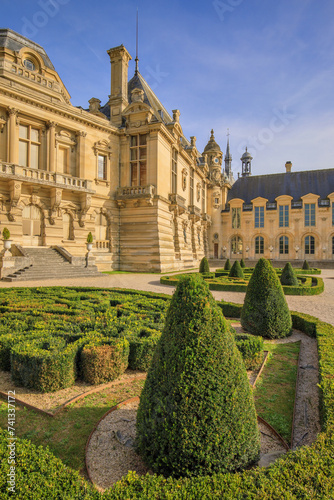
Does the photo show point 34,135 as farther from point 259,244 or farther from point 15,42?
point 259,244

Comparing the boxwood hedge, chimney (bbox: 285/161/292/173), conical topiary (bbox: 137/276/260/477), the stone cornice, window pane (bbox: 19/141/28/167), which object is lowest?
the boxwood hedge

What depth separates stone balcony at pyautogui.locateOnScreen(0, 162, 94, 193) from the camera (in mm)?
18430

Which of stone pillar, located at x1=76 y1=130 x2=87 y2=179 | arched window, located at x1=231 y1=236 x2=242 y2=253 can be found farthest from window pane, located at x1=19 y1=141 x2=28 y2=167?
arched window, located at x1=231 y1=236 x2=242 y2=253

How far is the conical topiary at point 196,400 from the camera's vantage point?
2512 millimetres

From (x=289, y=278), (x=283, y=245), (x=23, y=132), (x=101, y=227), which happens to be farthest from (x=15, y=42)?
(x=283, y=245)

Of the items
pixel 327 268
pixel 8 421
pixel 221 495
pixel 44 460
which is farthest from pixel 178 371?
pixel 327 268

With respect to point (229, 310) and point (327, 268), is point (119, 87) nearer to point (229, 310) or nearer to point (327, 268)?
point (229, 310)

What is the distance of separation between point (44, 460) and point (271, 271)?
Answer: 6.43m

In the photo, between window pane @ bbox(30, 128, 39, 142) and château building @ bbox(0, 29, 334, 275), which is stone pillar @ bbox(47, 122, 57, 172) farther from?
window pane @ bbox(30, 128, 39, 142)

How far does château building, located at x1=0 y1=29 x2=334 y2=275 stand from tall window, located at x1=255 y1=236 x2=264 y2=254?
421 inches

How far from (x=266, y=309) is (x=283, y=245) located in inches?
1461

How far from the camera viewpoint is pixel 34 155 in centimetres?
2164

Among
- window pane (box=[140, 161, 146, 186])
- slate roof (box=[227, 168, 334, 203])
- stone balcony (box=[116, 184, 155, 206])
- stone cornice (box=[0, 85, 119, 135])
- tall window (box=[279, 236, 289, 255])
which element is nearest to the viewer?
stone cornice (box=[0, 85, 119, 135])

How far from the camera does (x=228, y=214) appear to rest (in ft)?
147
